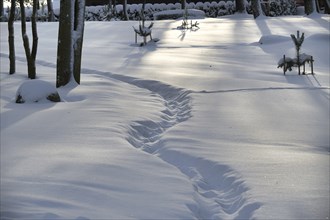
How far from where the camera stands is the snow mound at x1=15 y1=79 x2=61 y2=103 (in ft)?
27.7

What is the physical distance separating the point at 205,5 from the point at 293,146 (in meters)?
32.8

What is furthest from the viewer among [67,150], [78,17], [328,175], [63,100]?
[78,17]

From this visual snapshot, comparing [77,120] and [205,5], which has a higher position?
[205,5]

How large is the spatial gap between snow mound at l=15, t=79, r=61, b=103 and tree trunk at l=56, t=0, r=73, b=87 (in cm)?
135

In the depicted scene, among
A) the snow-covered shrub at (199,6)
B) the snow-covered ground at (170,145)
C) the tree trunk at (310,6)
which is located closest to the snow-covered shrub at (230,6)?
the snow-covered shrub at (199,6)

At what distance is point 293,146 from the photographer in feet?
20.1

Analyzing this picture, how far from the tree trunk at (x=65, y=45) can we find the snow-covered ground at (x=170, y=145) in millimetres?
244

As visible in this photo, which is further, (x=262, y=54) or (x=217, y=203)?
(x=262, y=54)

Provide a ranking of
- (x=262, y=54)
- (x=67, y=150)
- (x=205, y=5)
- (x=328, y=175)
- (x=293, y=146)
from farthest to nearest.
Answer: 1. (x=205, y=5)
2. (x=262, y=54)
3. (x=293, y=146)
4. (x=67, y=150)
5. (x=328, y=175)

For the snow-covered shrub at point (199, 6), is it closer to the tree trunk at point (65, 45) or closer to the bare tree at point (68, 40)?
the bare tree at point (68, 40)

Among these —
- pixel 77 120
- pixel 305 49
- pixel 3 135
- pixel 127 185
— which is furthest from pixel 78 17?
pixel 305 49

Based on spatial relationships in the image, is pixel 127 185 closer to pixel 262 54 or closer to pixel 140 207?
pixel 140 207

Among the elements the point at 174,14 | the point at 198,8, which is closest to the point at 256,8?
the point at 174,14

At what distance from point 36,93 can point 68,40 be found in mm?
1788
